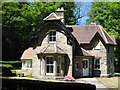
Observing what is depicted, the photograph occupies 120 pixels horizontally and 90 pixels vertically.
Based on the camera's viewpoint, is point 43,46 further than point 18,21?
No

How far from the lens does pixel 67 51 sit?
27.9 meters

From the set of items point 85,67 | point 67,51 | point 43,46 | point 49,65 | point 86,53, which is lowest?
point 85,67

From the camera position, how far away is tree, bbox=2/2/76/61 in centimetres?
4653

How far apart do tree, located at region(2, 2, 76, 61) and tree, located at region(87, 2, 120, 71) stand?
27.0ft

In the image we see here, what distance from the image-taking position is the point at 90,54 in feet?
100

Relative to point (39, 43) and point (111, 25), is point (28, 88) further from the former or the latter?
point (111, 25)

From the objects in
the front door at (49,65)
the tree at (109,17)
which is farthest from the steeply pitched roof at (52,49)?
the tree at (109,17)

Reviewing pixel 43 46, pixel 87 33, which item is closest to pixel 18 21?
pixel 87 33

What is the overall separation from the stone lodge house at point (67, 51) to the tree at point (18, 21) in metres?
15.3

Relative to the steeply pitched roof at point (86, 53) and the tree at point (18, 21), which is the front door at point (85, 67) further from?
the tree at point (18, 21)

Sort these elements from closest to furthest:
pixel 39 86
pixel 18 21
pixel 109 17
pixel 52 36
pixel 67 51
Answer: pixel 39 86 < pixel 67 51 < pixel 52 36 < pixel 109 17 < pixel 18 21

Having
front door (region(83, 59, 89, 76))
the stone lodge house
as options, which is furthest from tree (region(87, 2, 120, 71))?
front door (region(83, 59, 89, 76))

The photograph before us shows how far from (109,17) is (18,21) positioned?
19583mm

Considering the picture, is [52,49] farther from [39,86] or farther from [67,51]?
[39,86]
